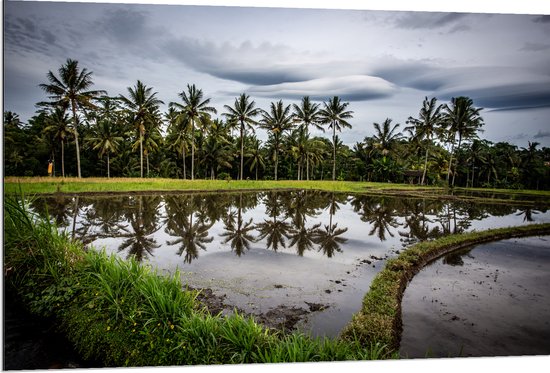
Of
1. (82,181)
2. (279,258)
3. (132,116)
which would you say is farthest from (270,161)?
(279,258)

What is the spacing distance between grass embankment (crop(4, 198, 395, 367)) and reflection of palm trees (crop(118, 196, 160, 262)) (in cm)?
62

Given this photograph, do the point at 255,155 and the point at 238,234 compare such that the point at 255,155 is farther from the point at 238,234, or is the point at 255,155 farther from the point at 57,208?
the point at 238,234

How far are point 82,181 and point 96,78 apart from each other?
495 inches

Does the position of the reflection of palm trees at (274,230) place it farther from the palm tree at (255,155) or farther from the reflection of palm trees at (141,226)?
the palm tree at (255,155)

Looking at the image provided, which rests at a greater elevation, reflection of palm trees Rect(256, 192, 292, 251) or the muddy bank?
the muddy bank

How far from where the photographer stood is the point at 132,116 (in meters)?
20.4

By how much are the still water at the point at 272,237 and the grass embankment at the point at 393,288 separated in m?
0.29

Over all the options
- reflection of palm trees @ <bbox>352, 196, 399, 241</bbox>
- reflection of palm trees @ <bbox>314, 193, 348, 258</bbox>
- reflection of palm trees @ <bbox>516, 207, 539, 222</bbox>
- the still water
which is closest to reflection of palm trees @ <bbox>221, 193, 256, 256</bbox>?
the still water

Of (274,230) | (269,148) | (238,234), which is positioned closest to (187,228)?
(238,234)

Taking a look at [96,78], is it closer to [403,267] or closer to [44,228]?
[44,228]

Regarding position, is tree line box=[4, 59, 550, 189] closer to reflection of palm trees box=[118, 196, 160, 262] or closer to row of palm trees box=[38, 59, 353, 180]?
row of palm trees box=[38, 59, 353, 180]

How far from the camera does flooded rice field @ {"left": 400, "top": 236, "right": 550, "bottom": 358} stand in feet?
11.0

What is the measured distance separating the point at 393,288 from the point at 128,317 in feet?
10.7

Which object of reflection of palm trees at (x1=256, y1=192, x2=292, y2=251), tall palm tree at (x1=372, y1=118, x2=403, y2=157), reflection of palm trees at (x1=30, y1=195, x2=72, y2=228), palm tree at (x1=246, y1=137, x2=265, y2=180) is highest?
tall palm tree at (x1=372, y1=118, x2=403, y2=157)
